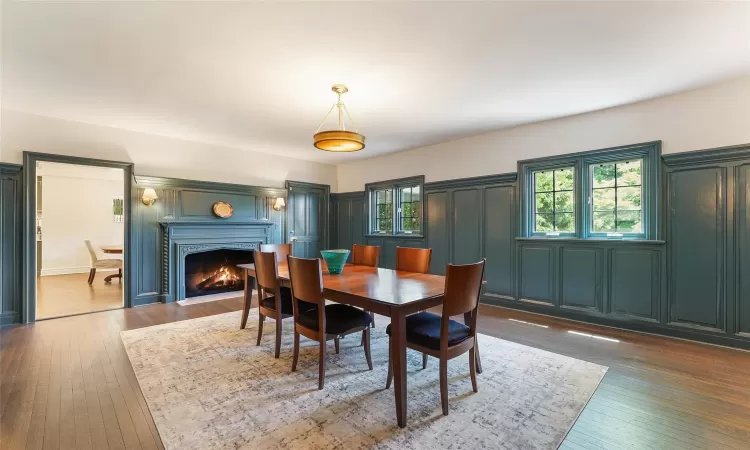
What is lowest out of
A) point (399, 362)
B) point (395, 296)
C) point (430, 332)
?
point (399, 362)

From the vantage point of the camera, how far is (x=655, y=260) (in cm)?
351

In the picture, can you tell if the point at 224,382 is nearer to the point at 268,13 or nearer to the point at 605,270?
the point at 268,13

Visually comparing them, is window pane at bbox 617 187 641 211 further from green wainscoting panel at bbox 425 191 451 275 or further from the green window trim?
green wainscoting panel at bbox 425 191 451 275

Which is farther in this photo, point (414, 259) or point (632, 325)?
point (632, 325)

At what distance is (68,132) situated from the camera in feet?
13.9

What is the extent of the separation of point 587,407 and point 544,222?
283 cm

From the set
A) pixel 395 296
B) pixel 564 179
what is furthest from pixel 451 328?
pixel 564 179

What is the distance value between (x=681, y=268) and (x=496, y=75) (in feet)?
9.24

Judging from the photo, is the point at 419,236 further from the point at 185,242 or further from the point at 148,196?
the point at 148,196

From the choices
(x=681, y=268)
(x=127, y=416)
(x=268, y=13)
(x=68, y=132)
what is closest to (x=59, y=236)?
(x=68, y=132)

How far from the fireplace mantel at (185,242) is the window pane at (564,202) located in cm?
492

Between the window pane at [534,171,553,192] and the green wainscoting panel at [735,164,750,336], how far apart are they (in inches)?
67.9

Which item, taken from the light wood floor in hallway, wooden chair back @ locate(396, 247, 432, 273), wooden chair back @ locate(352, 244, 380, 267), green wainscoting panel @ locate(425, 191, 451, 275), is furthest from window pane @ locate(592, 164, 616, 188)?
the light wood floor in hallway

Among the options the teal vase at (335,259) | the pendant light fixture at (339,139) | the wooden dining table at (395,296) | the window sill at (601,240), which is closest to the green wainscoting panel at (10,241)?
the wooden dining table at (395,296)
